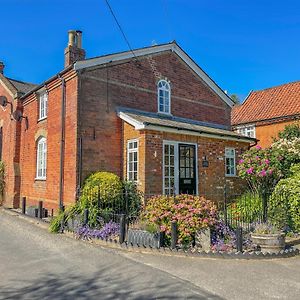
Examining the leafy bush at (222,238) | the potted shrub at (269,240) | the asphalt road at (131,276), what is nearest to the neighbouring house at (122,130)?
the leafy bush at (222,238)

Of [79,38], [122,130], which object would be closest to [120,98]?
[122,130]

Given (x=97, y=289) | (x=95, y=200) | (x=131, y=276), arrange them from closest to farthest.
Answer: (x=97, y=289) → (x=131, y=276) → (x=95, y=200)

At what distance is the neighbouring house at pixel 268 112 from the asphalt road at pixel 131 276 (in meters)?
15.6

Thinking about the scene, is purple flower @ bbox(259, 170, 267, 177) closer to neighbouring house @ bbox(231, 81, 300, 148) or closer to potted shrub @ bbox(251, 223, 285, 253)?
potted shrub @ bbox(251, 223, 285, 253)

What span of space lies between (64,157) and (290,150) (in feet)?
30.5

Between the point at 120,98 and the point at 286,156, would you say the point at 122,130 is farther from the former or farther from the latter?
the point at 286,156

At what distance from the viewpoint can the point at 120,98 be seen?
13.7 metres

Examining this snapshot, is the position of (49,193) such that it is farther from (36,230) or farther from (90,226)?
(90,226)

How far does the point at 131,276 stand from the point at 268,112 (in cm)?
1996

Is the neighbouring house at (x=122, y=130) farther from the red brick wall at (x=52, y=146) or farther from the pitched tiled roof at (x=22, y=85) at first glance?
the pitched tiled roof at (x=22, y=85)

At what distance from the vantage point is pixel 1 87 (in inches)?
744

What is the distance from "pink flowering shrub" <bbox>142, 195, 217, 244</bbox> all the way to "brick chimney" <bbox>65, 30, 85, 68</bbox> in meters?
9.40

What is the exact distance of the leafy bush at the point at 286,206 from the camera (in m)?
9.24

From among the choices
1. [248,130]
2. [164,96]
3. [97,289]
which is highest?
[164,96]
